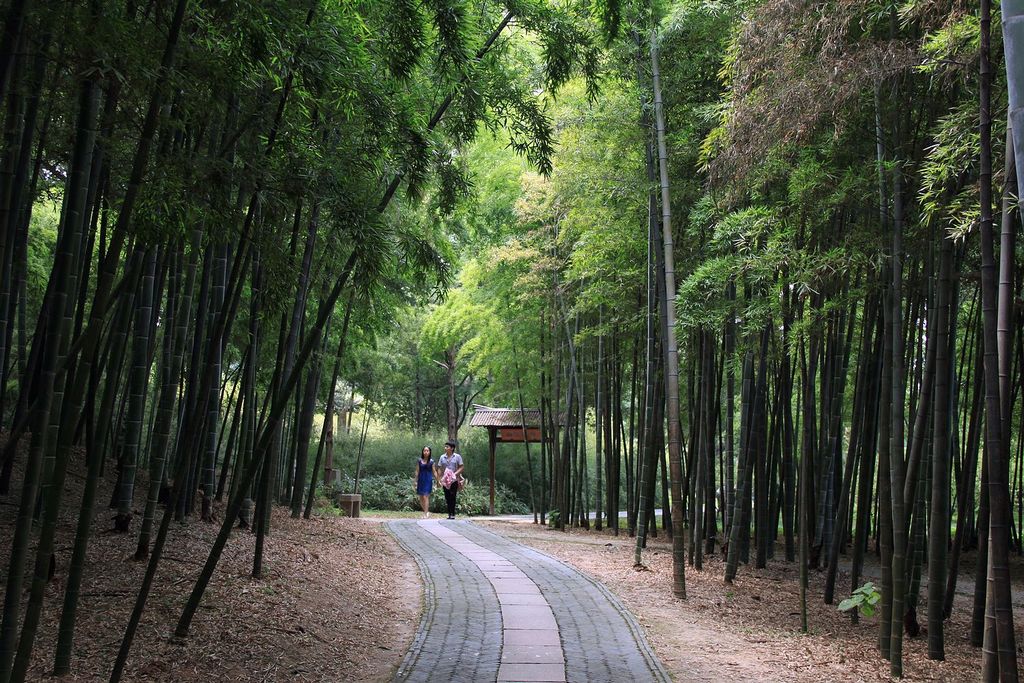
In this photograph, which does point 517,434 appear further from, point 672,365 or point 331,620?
point 331,620

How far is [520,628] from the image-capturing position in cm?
442

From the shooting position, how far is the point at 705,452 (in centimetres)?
748

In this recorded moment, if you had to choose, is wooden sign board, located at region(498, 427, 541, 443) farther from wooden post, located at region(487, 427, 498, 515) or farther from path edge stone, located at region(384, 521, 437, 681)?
path edge stone, located at region(384, 521, 437, 681)

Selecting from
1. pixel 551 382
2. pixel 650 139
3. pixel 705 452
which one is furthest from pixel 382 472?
pixel 650 139

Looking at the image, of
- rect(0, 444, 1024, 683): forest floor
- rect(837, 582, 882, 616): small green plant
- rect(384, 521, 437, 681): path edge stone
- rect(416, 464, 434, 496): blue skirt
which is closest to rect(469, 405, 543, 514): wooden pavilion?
rect(416, 464, 434, 496): blue skirt

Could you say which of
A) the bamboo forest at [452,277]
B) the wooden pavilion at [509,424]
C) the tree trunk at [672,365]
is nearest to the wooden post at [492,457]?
the wooden pavilion at [509,424]

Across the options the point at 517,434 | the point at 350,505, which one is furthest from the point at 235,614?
the point at 517,434

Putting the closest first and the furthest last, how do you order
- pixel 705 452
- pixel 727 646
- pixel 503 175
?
pixel 727 646
pixel 705 452
pixel 503 175

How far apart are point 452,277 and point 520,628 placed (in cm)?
251

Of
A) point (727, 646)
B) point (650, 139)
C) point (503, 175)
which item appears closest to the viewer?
point (727, 646)

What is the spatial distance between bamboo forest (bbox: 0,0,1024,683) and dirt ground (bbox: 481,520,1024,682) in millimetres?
41

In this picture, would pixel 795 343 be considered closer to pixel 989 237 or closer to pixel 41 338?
pixel 989 237

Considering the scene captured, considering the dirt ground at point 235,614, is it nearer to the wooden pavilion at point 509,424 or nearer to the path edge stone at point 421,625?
the path edge stone at point 421,625

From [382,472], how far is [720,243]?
12.6 meters
